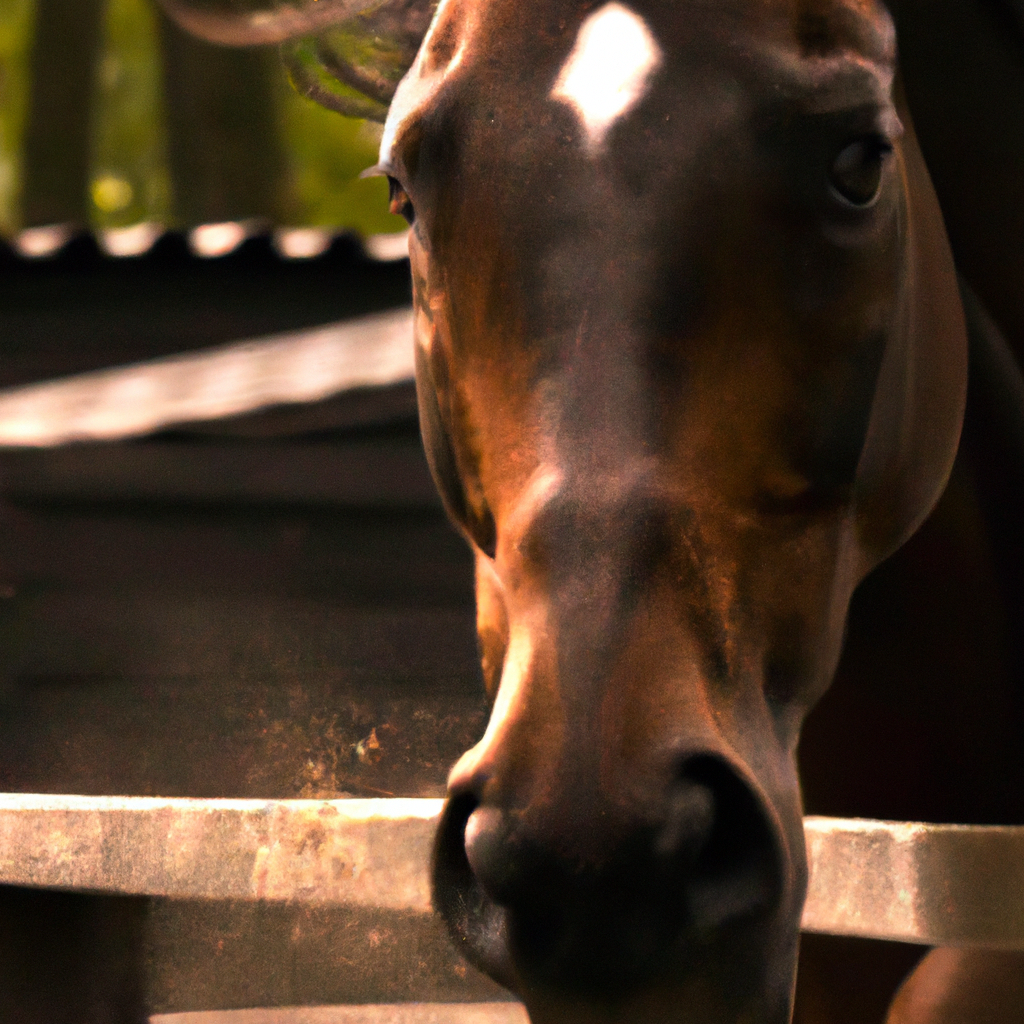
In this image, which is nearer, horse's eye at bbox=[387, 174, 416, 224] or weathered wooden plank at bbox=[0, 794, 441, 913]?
horse's eye at bbox=[387, 174, 416, 224]

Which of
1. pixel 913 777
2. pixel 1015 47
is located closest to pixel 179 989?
pixel 913 777

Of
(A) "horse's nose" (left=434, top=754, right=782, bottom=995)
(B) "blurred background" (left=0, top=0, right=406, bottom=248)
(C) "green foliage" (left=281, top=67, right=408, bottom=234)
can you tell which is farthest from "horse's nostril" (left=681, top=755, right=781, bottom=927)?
(C) "green foliage" (left=281, top=67, right=408, bottom=234)

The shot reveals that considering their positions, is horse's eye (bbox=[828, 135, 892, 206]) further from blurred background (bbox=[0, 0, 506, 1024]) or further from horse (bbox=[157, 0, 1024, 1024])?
blurred background (bbox=[0, 0, 506, 1024])

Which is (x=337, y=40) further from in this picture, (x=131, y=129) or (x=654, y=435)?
(x=131, y=129)

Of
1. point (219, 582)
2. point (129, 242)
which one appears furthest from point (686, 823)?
point (129, 242)

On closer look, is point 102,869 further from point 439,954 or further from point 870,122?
point 870,122

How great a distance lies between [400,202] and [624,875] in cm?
80

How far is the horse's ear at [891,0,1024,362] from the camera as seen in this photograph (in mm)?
1660

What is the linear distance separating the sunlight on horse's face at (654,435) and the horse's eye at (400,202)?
0.28ft

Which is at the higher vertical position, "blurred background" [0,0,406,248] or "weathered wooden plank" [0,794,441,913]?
"weathered wooden plank" [0,794,441,913]

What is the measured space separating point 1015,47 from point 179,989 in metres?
1.62

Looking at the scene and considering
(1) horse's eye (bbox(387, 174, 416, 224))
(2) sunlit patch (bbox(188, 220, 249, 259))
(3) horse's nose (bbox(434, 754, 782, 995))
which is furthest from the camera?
(2) sunlit patch (bbox(188, 220, 249, 259))

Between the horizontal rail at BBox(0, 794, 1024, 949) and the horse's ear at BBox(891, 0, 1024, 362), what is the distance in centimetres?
74

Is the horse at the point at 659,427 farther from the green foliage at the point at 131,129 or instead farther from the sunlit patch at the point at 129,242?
the green foliage at the point at 131,129
